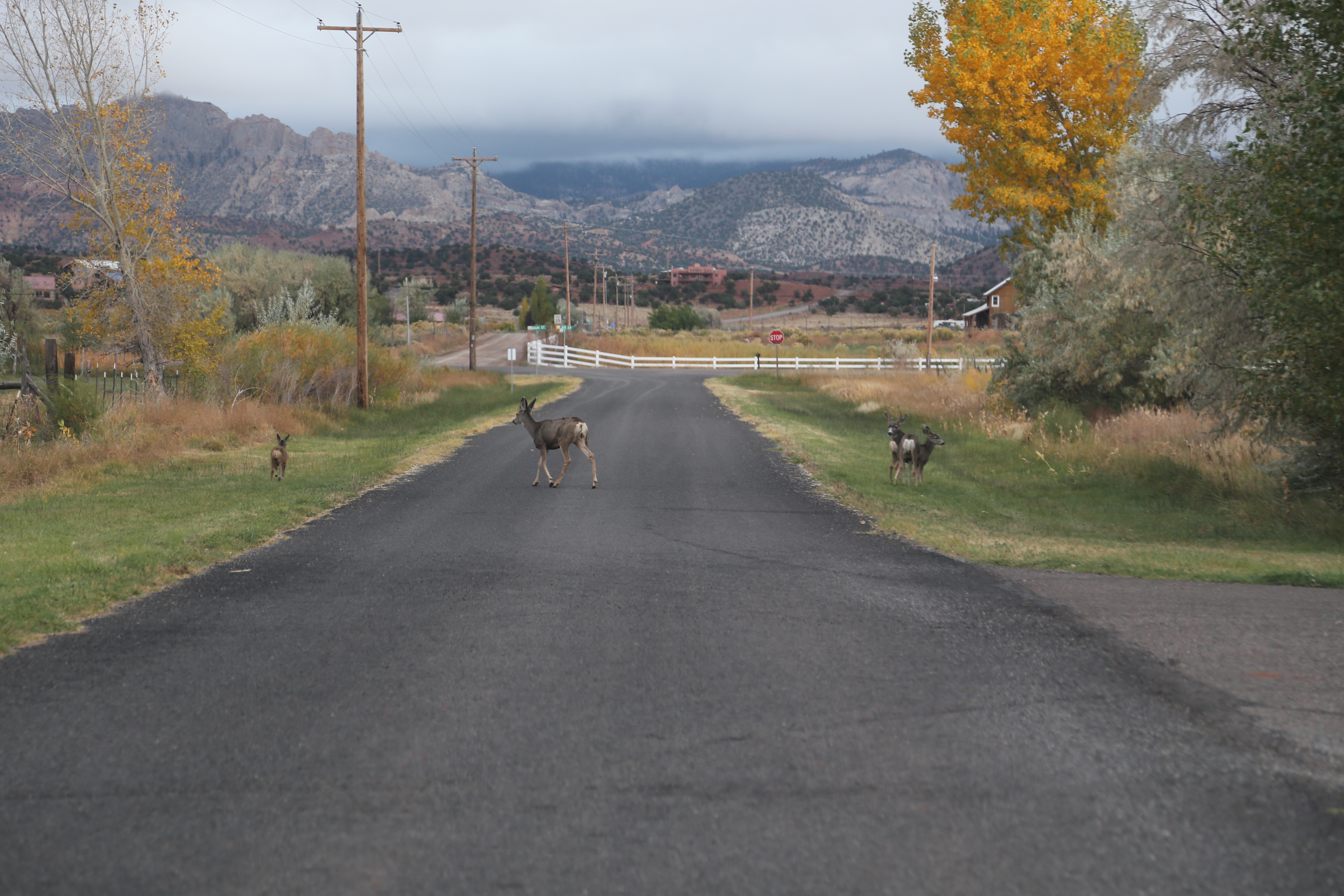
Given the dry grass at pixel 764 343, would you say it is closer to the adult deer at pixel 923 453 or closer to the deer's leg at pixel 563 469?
the adult deer at pixel 923 453

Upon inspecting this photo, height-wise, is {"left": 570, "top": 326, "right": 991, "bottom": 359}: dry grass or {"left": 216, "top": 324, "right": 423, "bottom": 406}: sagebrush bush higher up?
{"left": 570, "top": 326, "right": 991, "bottom": 359}: dry grass

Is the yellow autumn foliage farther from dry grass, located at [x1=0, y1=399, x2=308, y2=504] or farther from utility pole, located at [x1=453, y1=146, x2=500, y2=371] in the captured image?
utility pole, located at [x1=453, y1=146, x2=500, y2=371]

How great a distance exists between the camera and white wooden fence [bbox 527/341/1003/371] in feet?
220

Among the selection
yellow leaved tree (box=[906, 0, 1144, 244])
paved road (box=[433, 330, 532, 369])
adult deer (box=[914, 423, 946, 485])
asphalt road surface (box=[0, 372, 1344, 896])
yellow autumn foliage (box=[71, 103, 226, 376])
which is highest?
yellow leaved tree (box=[906, 0, 1144, 244])

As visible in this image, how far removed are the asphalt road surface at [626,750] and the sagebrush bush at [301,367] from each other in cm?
1904

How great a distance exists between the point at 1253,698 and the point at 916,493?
35.4 feet

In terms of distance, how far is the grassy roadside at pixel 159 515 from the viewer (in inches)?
329

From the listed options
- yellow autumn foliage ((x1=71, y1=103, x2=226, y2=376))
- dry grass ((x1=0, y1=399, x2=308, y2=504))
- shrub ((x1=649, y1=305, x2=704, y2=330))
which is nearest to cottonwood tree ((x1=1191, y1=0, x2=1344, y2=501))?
dry grass ((x1=0, y1=399, x2=308, y2=504))

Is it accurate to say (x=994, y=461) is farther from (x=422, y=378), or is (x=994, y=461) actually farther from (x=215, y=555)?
(x=422, y=378)

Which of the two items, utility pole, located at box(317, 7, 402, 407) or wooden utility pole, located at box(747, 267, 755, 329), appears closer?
utility pole, located at box(317, 7, 402, 407)

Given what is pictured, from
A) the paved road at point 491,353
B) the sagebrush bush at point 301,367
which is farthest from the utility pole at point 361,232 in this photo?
the paved road at point 491,353

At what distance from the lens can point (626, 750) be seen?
16.5ft

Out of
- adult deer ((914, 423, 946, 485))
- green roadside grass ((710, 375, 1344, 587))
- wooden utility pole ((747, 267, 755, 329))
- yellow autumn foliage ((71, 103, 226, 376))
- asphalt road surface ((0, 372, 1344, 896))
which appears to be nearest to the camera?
asphalt road surface ((0, 372, 1344, 896))

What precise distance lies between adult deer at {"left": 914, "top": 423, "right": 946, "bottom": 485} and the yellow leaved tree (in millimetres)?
12160
